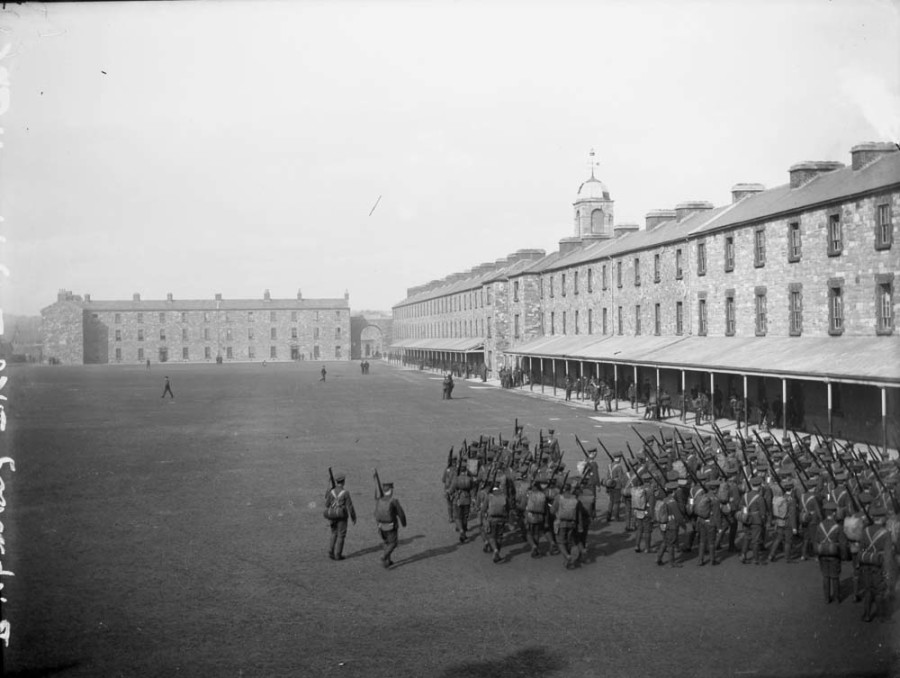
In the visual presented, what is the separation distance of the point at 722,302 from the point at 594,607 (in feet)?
83.6

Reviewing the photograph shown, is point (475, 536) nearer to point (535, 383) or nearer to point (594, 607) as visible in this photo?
point (594, 607)

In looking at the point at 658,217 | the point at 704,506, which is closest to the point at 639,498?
the point at 704,506

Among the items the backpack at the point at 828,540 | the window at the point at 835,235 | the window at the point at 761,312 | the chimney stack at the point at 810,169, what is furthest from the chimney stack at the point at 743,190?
the backpack at the point at 828,540

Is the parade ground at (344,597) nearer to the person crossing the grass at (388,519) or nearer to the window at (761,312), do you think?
the person crossing the grass at (388,519)

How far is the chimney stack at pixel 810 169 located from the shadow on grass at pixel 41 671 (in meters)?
30.4

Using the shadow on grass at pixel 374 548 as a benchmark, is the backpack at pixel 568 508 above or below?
above

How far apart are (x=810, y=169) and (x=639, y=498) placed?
23.5 metres

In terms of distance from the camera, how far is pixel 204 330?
105000 mm

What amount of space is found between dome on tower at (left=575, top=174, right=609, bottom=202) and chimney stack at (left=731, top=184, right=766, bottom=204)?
39523 mm

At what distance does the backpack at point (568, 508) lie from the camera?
11.4 meters

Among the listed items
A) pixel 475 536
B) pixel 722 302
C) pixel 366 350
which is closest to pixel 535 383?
pixel 722 302

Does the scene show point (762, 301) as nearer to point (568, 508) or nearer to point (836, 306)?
point (836, 306)

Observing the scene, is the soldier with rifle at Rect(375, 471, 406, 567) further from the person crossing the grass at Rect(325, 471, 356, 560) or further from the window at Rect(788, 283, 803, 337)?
the window at Rect(788, 283, 803, 337)

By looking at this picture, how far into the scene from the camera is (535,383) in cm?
5312
